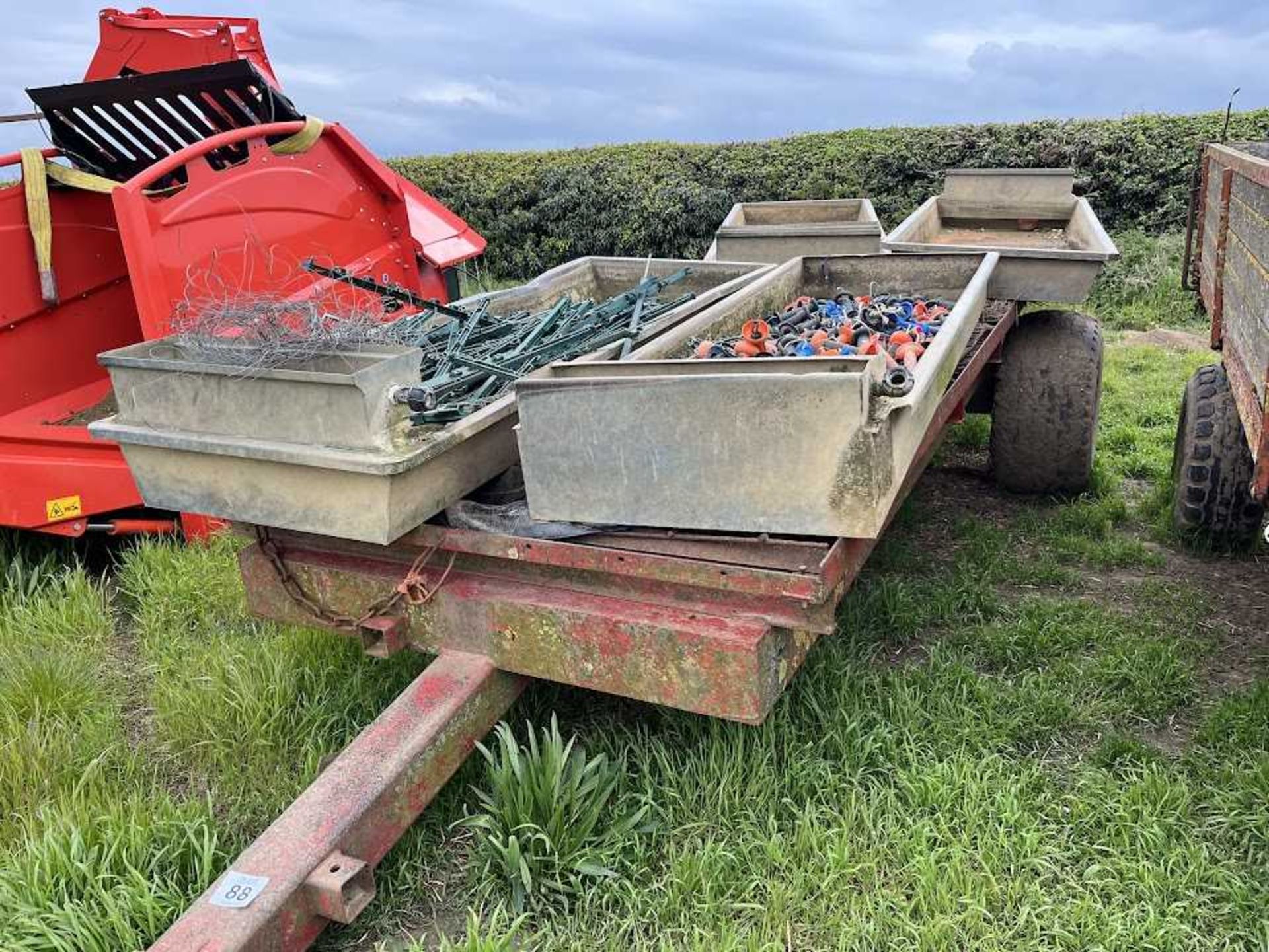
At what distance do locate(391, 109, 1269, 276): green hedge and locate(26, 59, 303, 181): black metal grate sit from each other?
20.5 feet

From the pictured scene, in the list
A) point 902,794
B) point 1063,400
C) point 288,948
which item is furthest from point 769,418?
point 1063,400

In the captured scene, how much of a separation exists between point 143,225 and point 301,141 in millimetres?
912

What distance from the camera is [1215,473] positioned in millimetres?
3674

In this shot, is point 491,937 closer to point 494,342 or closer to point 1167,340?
point 494,342

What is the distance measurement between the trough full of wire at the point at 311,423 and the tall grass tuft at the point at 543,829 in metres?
0.60

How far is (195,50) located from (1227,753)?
16.2ft

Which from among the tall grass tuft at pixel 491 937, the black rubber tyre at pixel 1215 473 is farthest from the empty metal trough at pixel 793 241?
the tall grass tuft at pixel 491 937

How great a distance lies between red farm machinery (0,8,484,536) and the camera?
3.71m

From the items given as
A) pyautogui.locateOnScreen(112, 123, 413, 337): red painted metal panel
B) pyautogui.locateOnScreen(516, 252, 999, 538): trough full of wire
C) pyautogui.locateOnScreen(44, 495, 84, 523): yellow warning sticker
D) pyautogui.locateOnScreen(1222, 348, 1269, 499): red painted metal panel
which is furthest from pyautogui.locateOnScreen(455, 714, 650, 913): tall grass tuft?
pyautogui.locateOnScreen(44, 495, 84, 523): yellow warning sticker

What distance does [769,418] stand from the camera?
1972 mm

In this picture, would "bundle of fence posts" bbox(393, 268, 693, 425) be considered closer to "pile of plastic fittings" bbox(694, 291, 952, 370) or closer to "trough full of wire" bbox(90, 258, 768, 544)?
"trough full of wire" bbox(90, 258, 768, 544)

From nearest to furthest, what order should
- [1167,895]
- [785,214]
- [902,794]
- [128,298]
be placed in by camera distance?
[1167,895], [902,794], [128,298], [785,214]

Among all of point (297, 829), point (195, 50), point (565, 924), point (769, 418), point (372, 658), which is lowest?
point (565, 924)

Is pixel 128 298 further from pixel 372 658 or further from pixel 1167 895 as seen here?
pixel 1167 895
